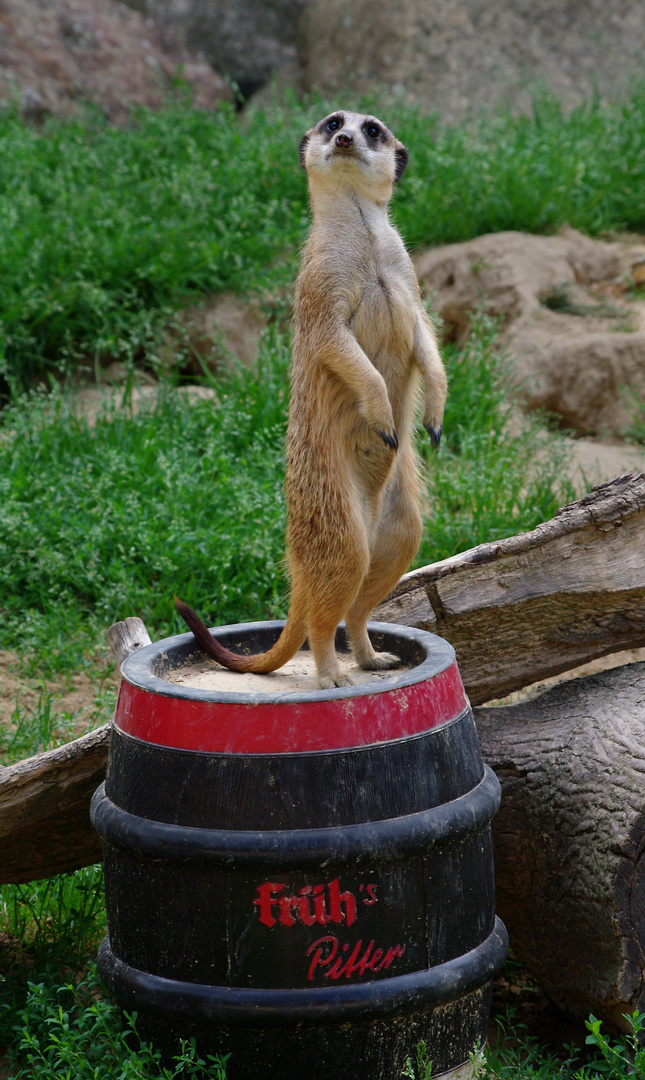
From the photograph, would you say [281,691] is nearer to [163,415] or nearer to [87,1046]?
[87,1046]

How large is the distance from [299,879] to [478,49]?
7.80 m

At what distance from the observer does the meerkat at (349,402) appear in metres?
2.07

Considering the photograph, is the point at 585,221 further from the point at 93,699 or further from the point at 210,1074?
the point at 210,1074

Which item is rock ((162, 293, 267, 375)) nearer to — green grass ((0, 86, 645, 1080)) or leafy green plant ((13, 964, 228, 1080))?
green grass ((0, 86, 645, 1080))

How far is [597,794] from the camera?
2.36 meters

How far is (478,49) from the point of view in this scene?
26.4 feet

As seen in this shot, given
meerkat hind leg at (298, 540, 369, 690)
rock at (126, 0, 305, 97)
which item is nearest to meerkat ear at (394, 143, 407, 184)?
meerkat hind leg at (298, 540, 369, 690)

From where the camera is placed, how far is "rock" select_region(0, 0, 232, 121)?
7.48 meters

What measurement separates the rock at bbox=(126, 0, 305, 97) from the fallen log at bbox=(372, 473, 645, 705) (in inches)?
279

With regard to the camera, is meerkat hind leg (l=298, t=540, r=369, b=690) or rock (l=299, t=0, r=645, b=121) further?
rock (l=299, t=0, r=645, b=121)

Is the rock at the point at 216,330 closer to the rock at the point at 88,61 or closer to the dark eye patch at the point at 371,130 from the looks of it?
the rock at the point at 88,61

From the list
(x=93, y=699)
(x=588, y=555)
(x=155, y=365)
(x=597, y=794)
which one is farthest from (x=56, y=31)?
(x=597, y=794)

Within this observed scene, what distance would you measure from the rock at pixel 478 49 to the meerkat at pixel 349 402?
626 cm

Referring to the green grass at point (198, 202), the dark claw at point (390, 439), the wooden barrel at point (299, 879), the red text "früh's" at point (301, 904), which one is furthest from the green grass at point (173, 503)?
the red text "früh's" at point (301, 904)
